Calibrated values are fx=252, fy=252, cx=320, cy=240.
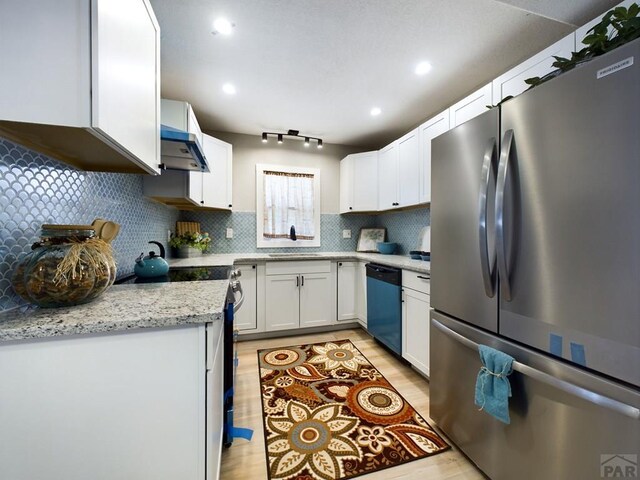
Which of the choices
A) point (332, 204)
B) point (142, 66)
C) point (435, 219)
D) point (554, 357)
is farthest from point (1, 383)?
point (332, 204)

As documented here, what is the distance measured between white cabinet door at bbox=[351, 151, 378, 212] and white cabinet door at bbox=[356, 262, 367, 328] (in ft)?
2.60

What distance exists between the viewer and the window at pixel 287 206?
3.42m

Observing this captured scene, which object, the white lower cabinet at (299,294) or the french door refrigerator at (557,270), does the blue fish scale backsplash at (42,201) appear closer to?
the white lower cabinet at (299,294)

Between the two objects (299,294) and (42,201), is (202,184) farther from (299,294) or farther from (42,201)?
(42,201)

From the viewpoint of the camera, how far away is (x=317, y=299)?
308 cm

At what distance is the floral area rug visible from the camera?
134cm

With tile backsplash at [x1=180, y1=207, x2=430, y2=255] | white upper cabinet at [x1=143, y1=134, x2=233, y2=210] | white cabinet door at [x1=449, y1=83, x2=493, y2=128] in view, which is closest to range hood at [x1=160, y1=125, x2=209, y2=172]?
white upper cabinet at [x1=143, y1=134, x2=233, y2=210]

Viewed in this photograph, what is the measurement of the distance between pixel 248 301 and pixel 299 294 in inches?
23.1

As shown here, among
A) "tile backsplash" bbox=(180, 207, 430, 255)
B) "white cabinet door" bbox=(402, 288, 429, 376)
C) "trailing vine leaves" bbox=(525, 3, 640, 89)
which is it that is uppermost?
"trailing vine leaves" bbox=(525, 3, 640, 89)

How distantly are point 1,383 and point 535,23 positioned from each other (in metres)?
2.95

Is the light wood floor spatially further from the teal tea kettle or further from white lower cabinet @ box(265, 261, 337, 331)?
the teal tea kettle

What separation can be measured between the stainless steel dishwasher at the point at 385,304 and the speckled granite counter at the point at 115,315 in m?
1.71

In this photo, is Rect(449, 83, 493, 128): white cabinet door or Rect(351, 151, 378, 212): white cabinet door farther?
Rect(351, 151, 378, 212): white cabinet door

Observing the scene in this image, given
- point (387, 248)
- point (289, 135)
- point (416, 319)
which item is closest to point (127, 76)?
point (416, 319)
